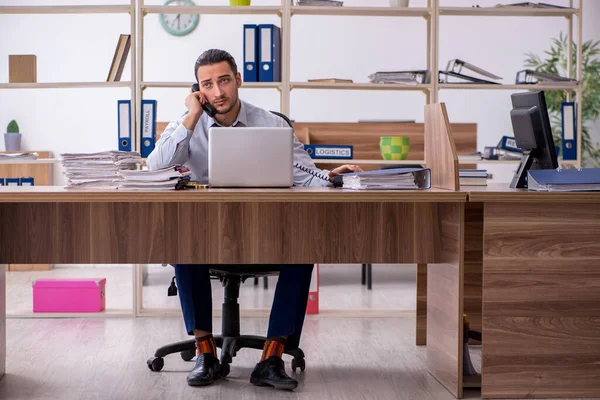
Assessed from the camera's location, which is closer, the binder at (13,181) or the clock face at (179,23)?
the binder at (13,181)

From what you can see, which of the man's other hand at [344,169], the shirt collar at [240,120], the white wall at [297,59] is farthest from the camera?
the white wall at [297,59]

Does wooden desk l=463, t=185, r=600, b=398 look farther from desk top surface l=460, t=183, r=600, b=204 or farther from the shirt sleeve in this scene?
the shirt sleeve

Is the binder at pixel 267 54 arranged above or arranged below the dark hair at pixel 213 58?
above

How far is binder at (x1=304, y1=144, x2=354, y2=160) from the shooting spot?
4.25m

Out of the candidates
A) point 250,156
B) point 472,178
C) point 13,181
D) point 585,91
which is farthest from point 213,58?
point 585,91

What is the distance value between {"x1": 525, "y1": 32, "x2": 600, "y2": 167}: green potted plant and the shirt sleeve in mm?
4061

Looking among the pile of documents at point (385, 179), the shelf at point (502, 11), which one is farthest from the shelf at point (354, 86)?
the pile of documents at point (385, 179)

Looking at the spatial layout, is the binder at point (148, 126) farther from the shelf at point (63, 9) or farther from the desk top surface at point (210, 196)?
the desk top surface at point (210, 196)

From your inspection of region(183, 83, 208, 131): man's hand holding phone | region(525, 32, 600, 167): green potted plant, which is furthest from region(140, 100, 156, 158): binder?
region(525, 32, 600, 167): green potted plant

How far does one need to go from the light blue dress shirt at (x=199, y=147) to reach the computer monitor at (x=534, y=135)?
2.38 feet

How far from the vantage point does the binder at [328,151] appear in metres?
4.25

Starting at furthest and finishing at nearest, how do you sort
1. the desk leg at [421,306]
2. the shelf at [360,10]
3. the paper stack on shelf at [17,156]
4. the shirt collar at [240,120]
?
the shelf at [360,10]
the paper stack on shelf at [17,156]
the desk leg at [421,306]
the shirt collar at [240,120]

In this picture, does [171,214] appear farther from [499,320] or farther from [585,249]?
[585,249]

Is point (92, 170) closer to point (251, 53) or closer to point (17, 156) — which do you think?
point (17, 156)
